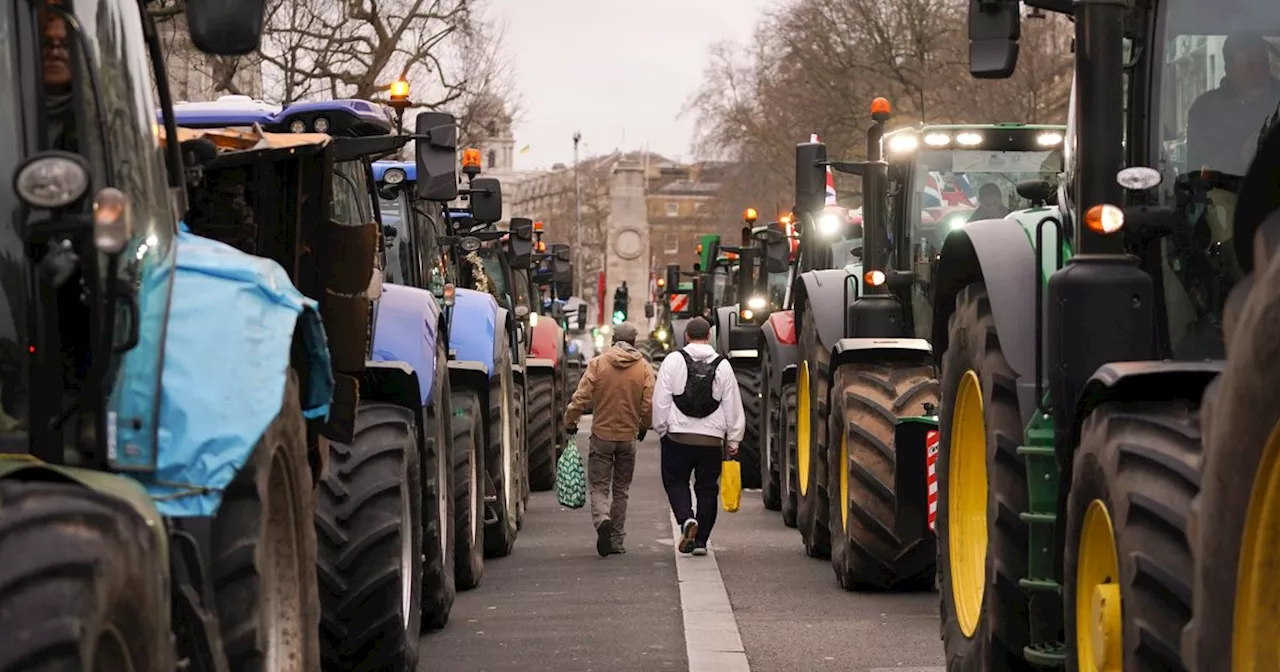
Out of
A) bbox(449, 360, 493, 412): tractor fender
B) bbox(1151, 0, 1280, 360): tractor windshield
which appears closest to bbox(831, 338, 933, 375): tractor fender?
bbox(449, 360, 493, 412): tractor fender

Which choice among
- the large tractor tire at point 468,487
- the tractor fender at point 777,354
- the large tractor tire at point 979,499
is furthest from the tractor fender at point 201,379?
the tractor fender at point 777,354

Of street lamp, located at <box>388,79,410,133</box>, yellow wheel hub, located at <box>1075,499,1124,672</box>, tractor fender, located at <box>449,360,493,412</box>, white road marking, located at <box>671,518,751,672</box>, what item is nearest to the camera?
yellow wheel hub, located at <box>1075,499,1124,672</box>

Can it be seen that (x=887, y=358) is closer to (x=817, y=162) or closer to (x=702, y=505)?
(x=817, y=162)

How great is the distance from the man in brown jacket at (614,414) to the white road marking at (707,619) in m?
1.24

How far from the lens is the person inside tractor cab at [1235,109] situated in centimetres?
689

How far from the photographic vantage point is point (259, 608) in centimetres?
584

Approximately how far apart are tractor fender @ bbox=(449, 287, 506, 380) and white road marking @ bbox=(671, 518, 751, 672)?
1.82m

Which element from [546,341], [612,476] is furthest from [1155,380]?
[546,341]

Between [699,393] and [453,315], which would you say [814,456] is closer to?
[699,393]

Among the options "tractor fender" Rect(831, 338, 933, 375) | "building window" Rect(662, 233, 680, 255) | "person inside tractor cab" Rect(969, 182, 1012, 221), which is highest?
"person inside tractor cab" Rect(969, 182, 1012, 221)

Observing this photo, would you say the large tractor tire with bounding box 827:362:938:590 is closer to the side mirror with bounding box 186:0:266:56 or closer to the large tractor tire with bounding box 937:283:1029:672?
the large tractor tire with bounding box 937:283:1029:672

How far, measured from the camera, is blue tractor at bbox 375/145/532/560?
45.4 ft

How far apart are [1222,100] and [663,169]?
612ft

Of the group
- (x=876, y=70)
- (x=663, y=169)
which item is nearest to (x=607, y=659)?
(x=876, y=70)
